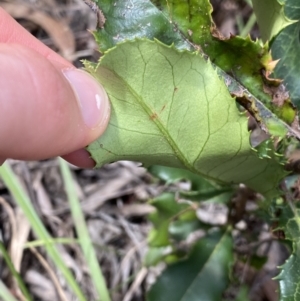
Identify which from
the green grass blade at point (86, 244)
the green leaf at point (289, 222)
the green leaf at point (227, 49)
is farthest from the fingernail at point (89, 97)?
the green grass blade at point (86, 244)

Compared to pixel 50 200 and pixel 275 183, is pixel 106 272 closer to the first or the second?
pixel 50 200

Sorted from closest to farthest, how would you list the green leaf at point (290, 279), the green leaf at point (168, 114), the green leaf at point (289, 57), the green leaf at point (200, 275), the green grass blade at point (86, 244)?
1. the green leaf at point (168, 114)
2. the green leaf at point (290, 279)
3. the green leaf at point (289, 57)
4. the green leaf at point (200, 275)
5. the green grass blade at point (86, 244)

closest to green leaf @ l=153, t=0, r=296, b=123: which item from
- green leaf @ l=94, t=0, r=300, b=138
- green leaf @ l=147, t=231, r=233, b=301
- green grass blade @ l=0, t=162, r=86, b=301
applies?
green leaf @ l=94, t=0, r=300, b=138

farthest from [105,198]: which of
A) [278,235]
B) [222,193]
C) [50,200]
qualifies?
[278,235]

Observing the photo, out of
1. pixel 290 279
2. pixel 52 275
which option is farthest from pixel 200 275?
pixel 52 275

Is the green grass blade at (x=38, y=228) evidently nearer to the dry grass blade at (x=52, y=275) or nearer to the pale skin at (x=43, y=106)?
the dry grass blade at (x=52, y=275)

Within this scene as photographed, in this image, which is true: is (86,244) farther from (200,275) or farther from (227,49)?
(227,49)

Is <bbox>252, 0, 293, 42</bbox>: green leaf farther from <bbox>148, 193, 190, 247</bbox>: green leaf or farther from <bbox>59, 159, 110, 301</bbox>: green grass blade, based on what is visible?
<bbox>59, 159, 110, 301</bbox>: green grass blade
